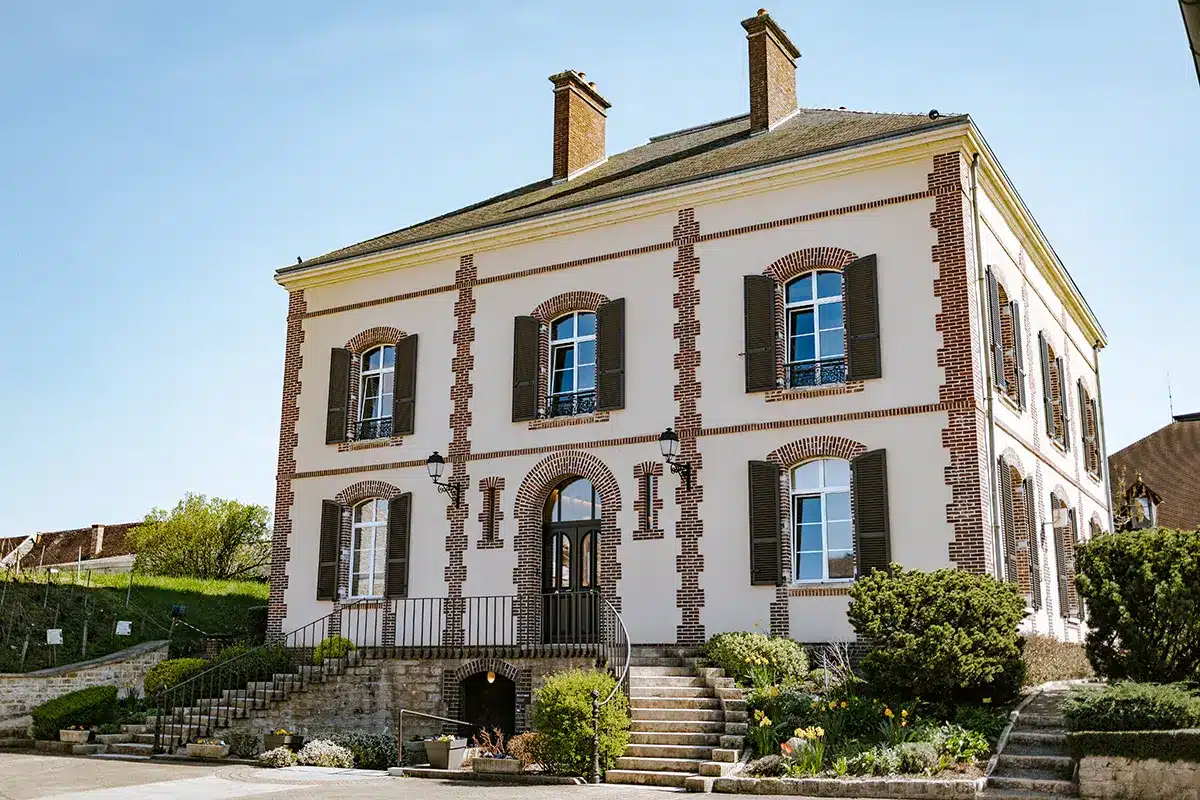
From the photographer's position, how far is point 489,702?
1683cm

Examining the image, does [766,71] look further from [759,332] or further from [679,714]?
[679,714]

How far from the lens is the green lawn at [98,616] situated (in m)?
20.2

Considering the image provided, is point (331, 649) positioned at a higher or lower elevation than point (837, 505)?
lower

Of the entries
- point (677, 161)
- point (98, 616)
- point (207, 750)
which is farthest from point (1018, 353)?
point (98, 616)

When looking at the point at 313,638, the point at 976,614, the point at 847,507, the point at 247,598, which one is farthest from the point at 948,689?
the point at 247,598

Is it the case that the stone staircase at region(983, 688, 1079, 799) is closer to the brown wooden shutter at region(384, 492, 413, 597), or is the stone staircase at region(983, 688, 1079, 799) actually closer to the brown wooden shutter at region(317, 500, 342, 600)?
the brown wooden shutter at region(384, 492, 413, 597)

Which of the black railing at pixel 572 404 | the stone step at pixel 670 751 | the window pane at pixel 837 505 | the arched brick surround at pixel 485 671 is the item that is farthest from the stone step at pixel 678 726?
the black railing at pixel 572 404

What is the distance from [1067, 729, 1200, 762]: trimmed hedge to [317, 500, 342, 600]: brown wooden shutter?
41.2 ft

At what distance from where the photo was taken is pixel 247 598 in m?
27.3

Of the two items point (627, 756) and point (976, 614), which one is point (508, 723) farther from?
point (976, 614)

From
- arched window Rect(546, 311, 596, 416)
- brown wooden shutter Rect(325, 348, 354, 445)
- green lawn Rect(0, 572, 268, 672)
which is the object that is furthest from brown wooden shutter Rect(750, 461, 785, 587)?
green lawn Rect(0, 572, 268, 672)

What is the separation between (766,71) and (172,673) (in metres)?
13.9

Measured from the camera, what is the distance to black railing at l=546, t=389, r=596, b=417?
18341 mm

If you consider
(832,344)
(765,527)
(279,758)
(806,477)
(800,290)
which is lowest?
(279,758)
